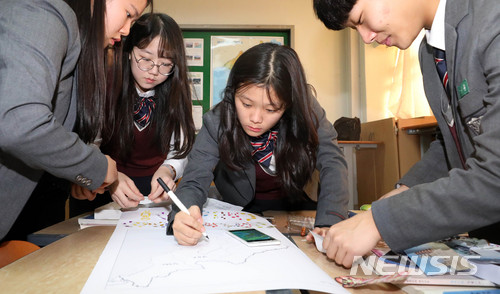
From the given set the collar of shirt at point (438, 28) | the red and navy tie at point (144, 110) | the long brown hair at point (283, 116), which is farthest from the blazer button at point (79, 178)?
the collar of shirt at point (438, 28)

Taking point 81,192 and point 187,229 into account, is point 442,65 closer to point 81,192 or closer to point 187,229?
point 187,229

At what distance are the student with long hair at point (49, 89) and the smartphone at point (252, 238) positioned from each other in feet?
1.15

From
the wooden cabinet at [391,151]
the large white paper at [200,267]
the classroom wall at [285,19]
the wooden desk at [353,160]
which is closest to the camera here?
the large white paper at [200,267]

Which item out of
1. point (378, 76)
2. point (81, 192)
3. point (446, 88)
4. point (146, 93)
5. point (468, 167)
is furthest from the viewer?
point (378, 76)

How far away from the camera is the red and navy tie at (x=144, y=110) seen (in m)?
1.51

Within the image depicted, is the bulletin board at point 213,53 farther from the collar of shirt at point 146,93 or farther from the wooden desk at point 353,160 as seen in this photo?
the collar of shirt at point 146,93

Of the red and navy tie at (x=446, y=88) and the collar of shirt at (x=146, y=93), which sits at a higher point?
the collar of shirt at (x=146, y=93)

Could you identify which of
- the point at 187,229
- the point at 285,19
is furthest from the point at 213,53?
the point at 187,229

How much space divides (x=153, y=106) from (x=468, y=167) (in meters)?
1.25

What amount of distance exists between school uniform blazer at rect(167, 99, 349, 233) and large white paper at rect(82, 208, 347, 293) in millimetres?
263

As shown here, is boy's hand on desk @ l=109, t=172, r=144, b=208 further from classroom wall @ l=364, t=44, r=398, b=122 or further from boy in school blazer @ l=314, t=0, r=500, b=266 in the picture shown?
classroom wall @ l=364, t=44, r=398, b=122

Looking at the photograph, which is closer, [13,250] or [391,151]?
[13,250]

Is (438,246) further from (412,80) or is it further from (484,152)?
(412,80)

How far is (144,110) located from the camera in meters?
1.52
